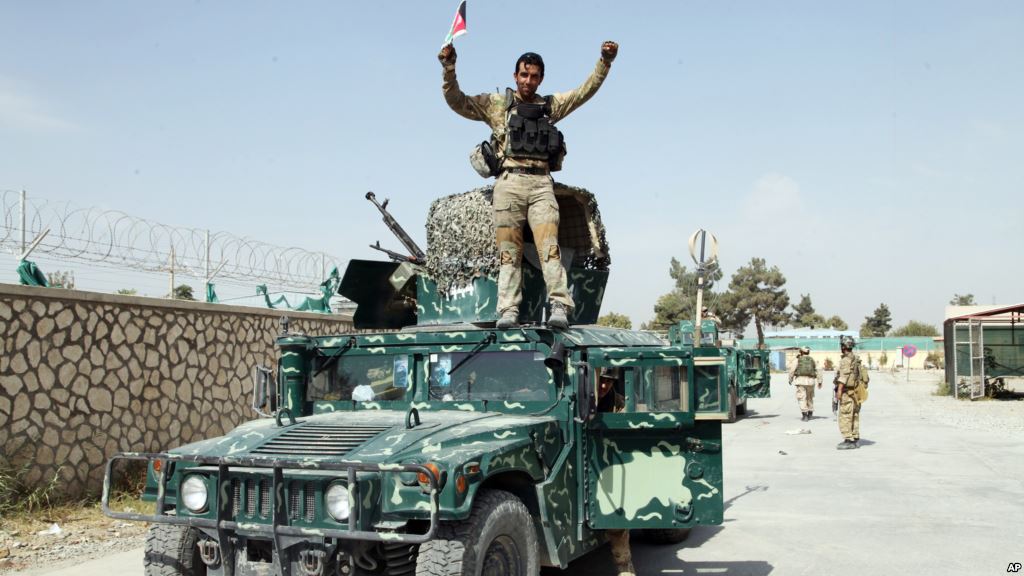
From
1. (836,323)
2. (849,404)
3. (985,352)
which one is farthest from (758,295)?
(849,404)

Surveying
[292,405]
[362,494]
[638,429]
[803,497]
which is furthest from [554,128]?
[803,497]

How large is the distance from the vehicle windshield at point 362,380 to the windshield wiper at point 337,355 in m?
0.01

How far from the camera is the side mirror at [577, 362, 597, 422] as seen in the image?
495cm

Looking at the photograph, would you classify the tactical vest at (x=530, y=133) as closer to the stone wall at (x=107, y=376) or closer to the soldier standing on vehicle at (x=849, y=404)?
the stone wall at (x=107, y=376)

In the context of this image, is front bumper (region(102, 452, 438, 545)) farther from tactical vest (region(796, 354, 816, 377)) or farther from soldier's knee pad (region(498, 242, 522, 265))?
tactical vest (region(796, 354, 816, 377))

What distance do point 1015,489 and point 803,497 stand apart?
2.17m

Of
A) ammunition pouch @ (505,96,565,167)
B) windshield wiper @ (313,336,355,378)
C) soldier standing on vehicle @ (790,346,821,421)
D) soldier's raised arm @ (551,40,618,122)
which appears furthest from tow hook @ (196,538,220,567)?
soldier standing on vehicle @ (790,346,821,421)

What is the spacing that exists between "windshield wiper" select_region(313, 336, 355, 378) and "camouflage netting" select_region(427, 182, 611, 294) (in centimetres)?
123

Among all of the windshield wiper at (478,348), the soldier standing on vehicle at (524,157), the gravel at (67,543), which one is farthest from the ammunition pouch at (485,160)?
the gravel at (67,543)

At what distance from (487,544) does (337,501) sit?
2.35 ft

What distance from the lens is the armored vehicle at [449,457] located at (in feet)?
13.3


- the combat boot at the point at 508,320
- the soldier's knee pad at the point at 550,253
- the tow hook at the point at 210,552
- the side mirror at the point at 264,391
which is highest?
the soldier's knee pad at the point at 550,253

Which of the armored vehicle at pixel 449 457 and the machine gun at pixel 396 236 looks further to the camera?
the machine gun at pixel 396 236

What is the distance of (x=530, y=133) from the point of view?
597 centimetres
